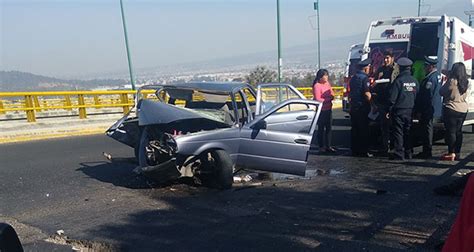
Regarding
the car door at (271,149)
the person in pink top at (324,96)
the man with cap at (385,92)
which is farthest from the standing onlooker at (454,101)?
the car door at (271,149)

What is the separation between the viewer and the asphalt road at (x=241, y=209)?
462cm

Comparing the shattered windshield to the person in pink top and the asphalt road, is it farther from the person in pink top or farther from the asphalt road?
the person in pink top

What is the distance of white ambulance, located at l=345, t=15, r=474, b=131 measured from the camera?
9.73 meters

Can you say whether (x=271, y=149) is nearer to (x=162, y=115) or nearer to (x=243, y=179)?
(x=243, y=179)

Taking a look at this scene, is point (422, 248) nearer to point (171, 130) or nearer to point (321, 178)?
point (321, 178)

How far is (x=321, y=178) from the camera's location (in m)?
7.42

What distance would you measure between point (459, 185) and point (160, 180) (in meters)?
4.04

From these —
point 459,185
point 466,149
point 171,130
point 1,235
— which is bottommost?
point 466,149

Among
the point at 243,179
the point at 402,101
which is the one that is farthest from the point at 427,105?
the point at 243,179

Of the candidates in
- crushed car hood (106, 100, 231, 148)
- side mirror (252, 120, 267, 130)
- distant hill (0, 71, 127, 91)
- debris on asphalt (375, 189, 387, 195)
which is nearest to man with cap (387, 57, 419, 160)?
debris on asphalt (375, 189, 387, 195)

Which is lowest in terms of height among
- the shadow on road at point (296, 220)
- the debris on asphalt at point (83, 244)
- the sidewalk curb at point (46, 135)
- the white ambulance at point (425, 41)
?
the sidewalk curb at point (46, 135)

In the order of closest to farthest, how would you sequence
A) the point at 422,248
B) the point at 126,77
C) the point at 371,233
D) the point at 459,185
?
1. the point at 422,248
2. the point at 371,233
3. the point at 459,185
4. the point at 126,77

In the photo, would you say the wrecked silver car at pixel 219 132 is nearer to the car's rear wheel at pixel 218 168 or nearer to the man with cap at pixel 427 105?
the car's rear wheel at pixel 218 168

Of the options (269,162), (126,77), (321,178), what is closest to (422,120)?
(321,178)
